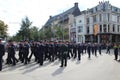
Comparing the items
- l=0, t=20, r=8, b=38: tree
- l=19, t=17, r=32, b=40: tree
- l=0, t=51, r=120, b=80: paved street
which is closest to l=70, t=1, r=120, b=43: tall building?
l=19, t=17, r=32, b=40: tree

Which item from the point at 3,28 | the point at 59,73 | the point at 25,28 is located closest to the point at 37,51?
the point at 59,73

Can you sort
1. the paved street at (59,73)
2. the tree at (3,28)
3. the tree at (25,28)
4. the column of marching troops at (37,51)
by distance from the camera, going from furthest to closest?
the tree at (25,28) → the tree at (3,28) → the column of marching troops at (37,51) → the paved street at (59,73)

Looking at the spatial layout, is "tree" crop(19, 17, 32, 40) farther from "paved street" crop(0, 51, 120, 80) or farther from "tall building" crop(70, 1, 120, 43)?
"paved street" crop(0, 51, 120, 80)

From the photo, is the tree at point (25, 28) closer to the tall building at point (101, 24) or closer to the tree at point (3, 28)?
the tree at point (3, 28)

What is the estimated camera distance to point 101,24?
55719mm

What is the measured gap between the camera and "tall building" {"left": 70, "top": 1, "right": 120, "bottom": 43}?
5503cm

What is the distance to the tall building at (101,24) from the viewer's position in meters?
55.0

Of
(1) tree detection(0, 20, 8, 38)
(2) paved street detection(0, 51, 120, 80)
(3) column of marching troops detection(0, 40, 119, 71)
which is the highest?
A: (1) tree detection(0, 20, 8, 38)

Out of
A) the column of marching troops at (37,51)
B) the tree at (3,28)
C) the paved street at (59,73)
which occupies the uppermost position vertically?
the tree at (3,28)

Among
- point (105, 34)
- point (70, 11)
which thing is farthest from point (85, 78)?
point (70, 11)

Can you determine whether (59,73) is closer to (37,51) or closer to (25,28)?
(37,51)

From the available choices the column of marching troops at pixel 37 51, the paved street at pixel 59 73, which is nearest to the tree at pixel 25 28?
the column of marching troops at pixel 37 51

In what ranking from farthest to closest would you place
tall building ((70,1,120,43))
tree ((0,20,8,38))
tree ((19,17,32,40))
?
tree ((19,17,32,40))
tall building ((70,1,120,43))
tree ((0,20,8,38))

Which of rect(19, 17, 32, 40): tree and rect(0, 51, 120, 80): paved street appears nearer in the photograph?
rect(0, 51, 120, 80): paved street
